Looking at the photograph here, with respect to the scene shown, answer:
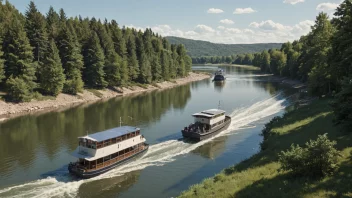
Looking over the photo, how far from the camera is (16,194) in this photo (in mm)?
32781

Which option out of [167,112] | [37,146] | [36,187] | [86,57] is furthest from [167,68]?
[36,187]

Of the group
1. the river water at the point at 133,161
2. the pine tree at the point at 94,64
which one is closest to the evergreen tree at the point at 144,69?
the pine tree at the point at 94,64

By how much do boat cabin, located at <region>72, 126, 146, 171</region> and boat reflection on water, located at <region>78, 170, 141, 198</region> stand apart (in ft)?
8.36

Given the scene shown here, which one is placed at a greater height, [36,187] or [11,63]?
[11,63]

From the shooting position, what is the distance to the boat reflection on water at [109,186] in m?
33.7

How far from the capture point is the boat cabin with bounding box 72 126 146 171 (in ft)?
128

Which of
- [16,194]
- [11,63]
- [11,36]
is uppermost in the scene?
[11,36]

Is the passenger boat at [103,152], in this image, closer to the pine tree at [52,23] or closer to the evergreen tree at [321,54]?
the evergreen tree at [321,54]

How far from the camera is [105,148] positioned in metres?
40.1

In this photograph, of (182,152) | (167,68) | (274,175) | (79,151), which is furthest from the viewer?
(167,68)

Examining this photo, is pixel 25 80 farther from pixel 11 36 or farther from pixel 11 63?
pixel 11 36

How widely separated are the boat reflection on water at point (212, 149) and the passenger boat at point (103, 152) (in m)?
9.38

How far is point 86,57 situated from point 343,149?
98753 millimetres

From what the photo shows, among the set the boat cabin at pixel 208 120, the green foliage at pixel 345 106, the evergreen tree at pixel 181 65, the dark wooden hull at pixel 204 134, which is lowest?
the dark wooden hull at pixel 204 134
